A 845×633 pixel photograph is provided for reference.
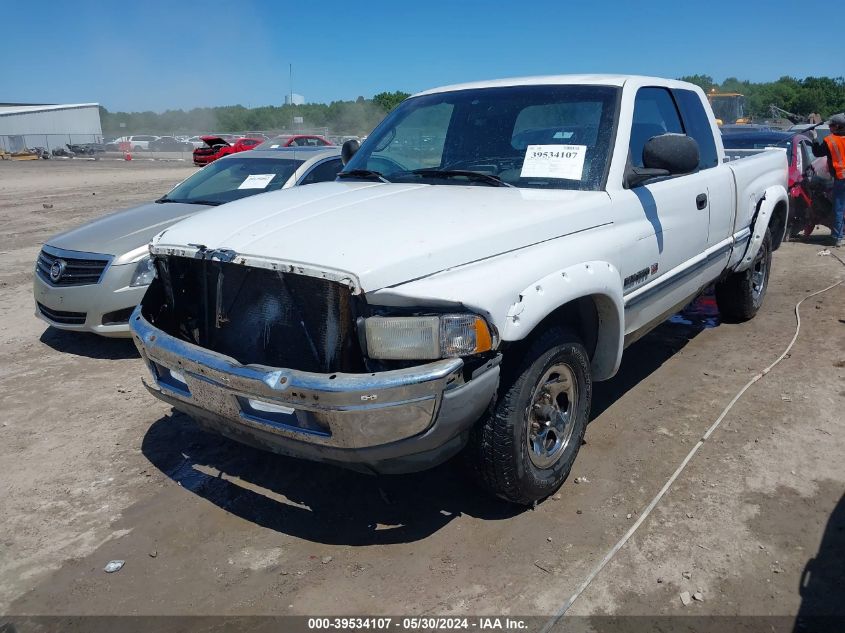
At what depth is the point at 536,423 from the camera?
3189 millimetres

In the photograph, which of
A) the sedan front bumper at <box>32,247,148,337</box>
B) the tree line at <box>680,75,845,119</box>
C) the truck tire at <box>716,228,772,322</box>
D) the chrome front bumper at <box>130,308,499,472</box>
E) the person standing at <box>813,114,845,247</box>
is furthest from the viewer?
the tree line at <box>680,75,845,119</box>

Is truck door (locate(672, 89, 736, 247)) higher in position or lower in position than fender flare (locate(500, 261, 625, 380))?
higher

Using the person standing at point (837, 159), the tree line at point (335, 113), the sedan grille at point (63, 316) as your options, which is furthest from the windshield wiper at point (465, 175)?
the tree line at point (335, 113)

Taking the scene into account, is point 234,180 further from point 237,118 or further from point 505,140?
point 237,118

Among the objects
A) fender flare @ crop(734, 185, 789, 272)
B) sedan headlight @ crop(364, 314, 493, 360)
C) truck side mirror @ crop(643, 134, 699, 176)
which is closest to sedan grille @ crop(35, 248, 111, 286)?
sedan headlight @ crop(364, 314, 493, 360)

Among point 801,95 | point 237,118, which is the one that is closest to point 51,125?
point 237,118

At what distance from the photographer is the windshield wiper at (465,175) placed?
11.8 ft

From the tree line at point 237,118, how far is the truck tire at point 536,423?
2549 inches

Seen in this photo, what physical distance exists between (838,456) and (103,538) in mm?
3803

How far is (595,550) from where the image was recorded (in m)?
2.96

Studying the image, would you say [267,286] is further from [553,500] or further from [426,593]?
[553,500]

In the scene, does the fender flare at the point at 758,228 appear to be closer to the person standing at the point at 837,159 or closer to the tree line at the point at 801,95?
the person standing at the point at 837,159

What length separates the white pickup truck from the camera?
2.57 meters

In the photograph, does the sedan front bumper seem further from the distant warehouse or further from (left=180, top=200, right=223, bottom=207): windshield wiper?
the distant warehouse
